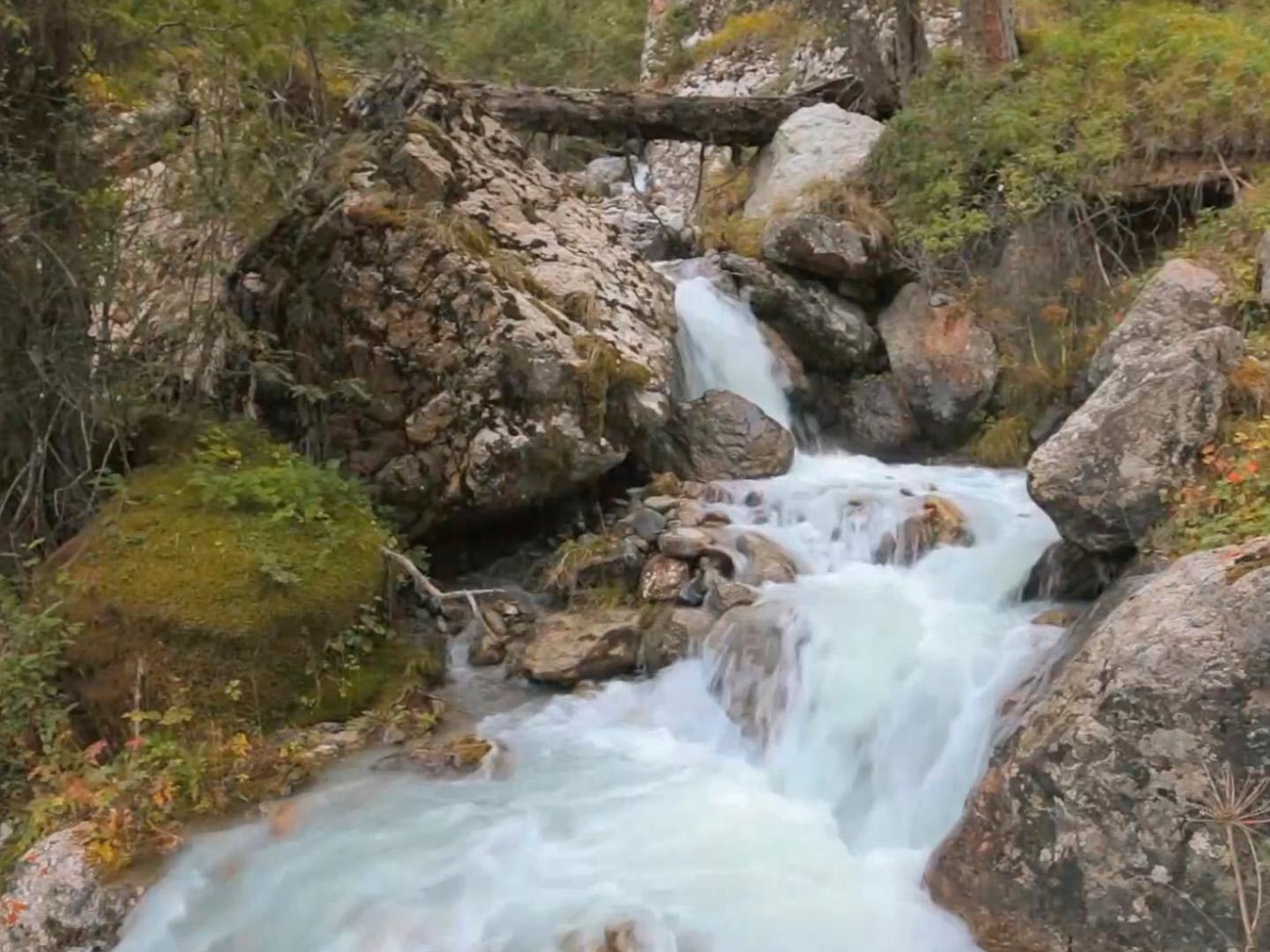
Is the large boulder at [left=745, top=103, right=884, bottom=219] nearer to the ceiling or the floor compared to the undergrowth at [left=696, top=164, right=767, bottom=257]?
nearer to the ceiling

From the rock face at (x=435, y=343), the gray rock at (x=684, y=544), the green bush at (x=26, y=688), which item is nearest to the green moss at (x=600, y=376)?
the rock face at (x=435, y=343)

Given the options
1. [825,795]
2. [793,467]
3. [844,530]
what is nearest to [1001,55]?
[793,467]

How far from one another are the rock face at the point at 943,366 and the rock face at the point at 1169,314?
1.90 metres

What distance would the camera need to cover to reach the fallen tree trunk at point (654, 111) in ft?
36.8

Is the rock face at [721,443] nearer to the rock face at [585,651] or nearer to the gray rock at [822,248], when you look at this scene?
the gray rock at [822,248]

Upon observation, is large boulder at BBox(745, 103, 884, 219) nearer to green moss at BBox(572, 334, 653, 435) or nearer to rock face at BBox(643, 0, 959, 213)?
rock face at BBox(643, 0, 959, 213)

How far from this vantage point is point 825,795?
5.16 m

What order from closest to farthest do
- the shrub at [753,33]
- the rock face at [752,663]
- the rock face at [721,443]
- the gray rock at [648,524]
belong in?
the rock face at [752,663] → the gray rock at [648,524] → the rock face at [721,443] → the shrub at [753,33]

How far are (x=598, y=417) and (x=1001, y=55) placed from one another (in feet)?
23.1

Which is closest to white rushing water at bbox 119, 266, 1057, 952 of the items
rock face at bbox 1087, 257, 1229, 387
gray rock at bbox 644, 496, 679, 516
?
gray rock at bbox 644, 496, 679, 516

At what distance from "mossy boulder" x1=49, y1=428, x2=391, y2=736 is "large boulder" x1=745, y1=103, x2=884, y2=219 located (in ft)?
21.2

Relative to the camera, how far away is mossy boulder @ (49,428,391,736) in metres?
5.46

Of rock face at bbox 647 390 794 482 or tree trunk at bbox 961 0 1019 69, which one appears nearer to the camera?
rock face at bbox 647 390 794 482

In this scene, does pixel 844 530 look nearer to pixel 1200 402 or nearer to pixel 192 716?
pixel 1200 402
